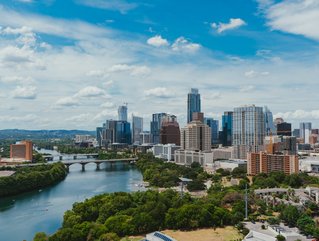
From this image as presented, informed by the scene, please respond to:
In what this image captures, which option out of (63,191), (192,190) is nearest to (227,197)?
(192,190)

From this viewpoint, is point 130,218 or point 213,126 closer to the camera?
point 130,218

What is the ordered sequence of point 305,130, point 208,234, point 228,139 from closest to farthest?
point 208,234, point 228,139, point 305,130

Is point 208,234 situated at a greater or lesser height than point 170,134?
lesser

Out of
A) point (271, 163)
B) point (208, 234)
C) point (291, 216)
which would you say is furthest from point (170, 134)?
point (208, 234)

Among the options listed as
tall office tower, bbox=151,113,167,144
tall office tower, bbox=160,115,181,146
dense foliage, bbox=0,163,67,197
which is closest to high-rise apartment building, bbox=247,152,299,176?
dense foliage, bbox=0,163,67,197

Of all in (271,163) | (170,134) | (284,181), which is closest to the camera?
(284,181)

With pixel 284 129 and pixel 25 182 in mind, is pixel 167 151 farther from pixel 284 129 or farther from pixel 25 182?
pixel 25 182

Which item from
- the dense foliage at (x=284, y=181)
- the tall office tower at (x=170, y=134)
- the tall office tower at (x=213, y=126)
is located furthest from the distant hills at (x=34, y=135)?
the dense foliage at (x=284, y=181)
